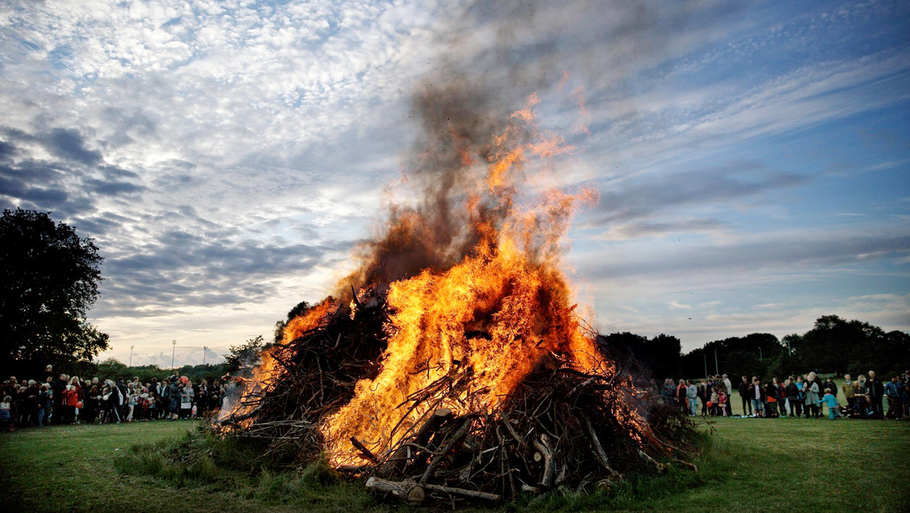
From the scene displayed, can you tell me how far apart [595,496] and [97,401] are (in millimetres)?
20844

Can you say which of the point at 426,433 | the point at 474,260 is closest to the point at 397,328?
the point at 474,260

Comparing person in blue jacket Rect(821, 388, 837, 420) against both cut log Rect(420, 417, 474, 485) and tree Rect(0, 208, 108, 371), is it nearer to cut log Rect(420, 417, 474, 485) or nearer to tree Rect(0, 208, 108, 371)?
cut log Rect(420, 417, 474, 485)

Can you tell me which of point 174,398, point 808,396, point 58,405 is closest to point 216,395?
point 174,398

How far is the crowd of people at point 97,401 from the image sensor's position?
18.4 metres

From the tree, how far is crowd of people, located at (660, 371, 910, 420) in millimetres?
34437

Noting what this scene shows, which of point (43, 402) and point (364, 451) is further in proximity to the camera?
point (43, 402)

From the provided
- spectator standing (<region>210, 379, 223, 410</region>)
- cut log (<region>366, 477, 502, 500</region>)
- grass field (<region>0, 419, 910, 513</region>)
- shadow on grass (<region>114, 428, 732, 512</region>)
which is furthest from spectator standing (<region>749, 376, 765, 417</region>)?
spectator standing (<region>210, 379, 223, 410</region>)

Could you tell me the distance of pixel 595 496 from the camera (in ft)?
24.5

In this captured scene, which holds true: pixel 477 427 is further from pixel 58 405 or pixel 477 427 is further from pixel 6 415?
pixel 58 405

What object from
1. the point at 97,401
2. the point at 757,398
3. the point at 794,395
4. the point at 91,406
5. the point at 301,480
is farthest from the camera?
the point at 757,398

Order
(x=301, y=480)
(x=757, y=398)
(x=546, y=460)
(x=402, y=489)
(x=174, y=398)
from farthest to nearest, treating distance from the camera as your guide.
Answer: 1. (x=174, y=398)
2. (x=757, y=398)
3. (x=301, y=480)
4. (x=546, y=460)
5. (x=402, y=489)

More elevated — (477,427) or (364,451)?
(477,427)

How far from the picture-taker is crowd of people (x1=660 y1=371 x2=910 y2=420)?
60.0ft

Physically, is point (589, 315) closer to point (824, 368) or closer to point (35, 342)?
point (35, 342)
